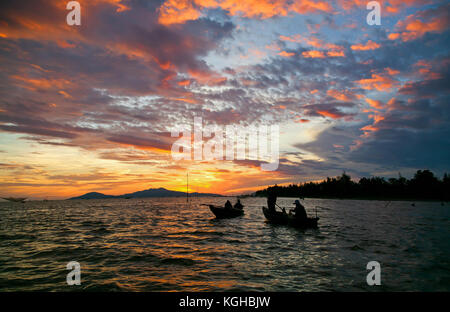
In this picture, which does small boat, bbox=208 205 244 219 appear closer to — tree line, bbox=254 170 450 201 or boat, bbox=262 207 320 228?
boat, bbox=262 207 320 228

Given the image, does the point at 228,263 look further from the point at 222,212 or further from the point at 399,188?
the point at 399,188

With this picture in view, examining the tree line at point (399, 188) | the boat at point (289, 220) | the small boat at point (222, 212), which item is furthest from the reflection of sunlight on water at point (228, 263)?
the tree line at point (399, 188)

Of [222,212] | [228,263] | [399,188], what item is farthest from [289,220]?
[399,188]

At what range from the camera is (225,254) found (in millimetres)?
14789

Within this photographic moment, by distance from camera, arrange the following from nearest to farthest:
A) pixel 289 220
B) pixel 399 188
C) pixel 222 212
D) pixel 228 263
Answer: pixel 228 263
pixel 289 220
pixel 222 212
pixel 399 188

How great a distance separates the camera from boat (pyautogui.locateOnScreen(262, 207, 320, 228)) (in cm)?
2516

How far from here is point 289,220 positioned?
26.8 m

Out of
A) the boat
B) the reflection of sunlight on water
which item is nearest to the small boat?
the boat

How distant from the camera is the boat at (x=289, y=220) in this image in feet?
82.5

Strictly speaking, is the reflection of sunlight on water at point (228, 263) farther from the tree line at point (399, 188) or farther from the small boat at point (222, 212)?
the tree line at point (399, 188)
